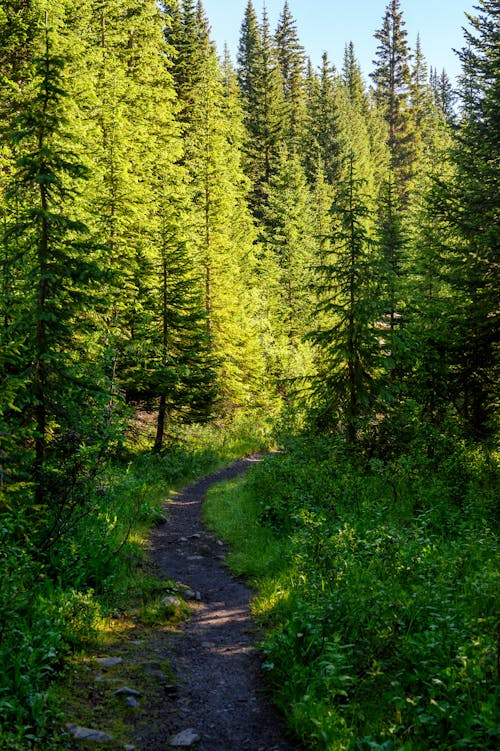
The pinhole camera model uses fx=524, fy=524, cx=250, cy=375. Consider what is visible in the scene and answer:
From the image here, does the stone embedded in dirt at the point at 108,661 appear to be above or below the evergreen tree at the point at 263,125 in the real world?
below

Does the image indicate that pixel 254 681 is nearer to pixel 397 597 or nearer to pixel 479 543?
pixel 397 597

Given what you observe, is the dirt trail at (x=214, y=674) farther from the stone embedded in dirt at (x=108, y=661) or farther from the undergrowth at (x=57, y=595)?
the undergrowth at (x=57, y=595)

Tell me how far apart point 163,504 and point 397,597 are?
10556 millimetres

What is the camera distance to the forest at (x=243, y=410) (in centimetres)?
501

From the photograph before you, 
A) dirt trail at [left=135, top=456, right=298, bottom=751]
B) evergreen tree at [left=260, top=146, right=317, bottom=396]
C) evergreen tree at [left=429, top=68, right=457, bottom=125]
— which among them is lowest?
dirt trail at [left=135, top=456, right=298, bottom=751]

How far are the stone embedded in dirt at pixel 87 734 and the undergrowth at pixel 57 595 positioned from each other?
0.36 ft

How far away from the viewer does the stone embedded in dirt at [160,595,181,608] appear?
7568 millimetres

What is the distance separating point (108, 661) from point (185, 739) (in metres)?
1.61

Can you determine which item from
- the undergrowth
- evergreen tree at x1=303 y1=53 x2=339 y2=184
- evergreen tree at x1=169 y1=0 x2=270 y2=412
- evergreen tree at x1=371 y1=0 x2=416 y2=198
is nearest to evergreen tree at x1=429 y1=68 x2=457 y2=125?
evergreen tree at x1=371 y1=0 x2=416 y2=198

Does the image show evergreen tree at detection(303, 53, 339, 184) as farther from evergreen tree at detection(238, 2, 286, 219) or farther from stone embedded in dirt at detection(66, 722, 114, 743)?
stone embedded in dirt at detection(66, 722, 114, 743)

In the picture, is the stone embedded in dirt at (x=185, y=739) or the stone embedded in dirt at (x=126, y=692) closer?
the stone embedded in dirt at (x=185, y=739)

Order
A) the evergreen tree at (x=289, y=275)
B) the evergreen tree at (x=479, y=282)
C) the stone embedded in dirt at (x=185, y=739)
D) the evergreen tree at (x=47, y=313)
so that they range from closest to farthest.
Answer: the stone embedded in dirt at (x=185, y=739) → the evergreen tree at (x=47, y=313) → the evergreen tree at (x=479, y=282) → the evergreen tree at (x=289, y=275)

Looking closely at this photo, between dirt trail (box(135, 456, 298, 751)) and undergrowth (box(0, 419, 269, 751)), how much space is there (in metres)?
0.72

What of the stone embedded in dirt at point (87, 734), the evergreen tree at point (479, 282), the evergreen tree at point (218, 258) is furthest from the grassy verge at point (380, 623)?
the evergreen tree at point (218, 258)
